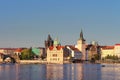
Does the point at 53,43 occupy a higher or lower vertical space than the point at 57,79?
higher

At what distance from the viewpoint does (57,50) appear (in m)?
167

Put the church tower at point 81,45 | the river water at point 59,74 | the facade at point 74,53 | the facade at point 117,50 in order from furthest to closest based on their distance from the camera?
the facade at point 117,50 < the church tower at point 81,45 < the facade at point 74,53 < the river water at point 59,74

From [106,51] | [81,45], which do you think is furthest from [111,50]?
[81,45]

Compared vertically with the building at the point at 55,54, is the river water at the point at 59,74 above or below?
below

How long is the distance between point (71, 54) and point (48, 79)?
123 meters

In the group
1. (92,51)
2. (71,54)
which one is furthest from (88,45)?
(71,54)

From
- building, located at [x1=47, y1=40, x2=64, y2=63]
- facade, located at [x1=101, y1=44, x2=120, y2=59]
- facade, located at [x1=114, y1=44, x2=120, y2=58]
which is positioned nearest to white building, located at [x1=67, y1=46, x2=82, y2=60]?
building, located at [x1=47, y1=40, x2=64, y2=63]

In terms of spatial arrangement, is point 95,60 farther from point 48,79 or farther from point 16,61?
point 48,79

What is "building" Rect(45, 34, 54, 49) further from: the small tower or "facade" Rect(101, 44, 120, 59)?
"facade" Rect(101, 44, 120, 59)

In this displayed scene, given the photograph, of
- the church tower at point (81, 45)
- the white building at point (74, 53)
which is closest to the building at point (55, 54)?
the white building at point (74, 53)

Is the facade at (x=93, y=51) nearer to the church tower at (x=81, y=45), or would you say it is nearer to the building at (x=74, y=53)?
the church tower at (x=81, y=45)

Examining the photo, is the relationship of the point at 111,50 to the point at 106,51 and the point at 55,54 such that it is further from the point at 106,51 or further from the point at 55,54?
the point at 55,54

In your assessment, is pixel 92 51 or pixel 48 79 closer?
pixel 48 79

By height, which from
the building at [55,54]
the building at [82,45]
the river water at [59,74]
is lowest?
the river water at [59,74]
